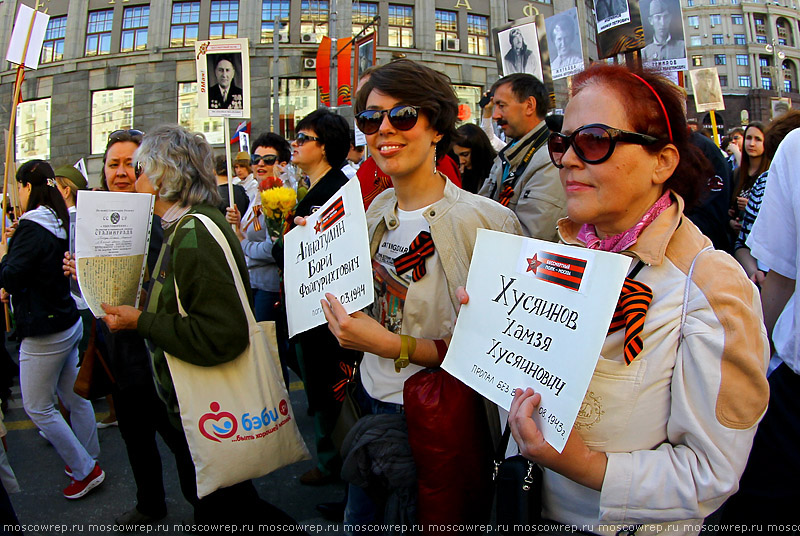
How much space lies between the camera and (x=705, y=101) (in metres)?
8.66

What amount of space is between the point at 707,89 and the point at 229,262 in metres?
9.07

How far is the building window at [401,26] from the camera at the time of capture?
76.0ft

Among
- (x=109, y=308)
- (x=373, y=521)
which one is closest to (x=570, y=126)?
(x=373, y=521)

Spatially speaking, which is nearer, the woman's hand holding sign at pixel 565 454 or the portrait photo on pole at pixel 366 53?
the woman's hand holding sign at pixel 565 454

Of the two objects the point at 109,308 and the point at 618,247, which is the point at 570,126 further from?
the point at 109,308

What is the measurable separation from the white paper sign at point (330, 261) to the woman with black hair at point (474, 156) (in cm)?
286

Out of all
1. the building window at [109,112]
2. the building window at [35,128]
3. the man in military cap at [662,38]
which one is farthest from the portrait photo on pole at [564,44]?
the building window at [35,128]

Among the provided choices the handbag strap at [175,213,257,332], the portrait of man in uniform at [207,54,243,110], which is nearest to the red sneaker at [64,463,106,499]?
the handbag strap at [175,213,257,332]

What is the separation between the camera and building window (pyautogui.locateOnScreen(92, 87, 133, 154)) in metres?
22.2

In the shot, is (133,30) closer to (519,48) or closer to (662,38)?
(519,48)

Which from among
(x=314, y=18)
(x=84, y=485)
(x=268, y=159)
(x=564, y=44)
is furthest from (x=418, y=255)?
(x=314, y=18)

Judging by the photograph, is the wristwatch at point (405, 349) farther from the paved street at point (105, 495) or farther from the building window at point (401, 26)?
the building window at point (401, 26)

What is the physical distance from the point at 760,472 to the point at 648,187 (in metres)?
0.99

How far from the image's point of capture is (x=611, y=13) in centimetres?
568
